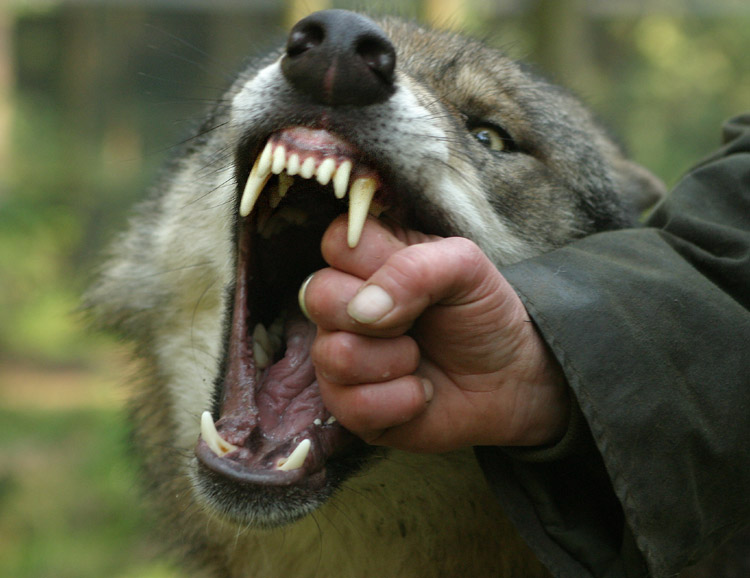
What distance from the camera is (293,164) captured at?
204 cm

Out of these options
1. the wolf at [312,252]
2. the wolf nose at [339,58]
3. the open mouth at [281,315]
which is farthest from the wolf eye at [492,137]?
the wolf nose at [339,58]

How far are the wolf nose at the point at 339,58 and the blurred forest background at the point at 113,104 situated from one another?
173 inches

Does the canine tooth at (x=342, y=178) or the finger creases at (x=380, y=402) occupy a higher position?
the canine tooth at (x=342, y=178)

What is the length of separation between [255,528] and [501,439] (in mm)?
686

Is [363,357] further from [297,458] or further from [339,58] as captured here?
[339,58]

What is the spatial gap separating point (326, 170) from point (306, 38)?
0.35 meters

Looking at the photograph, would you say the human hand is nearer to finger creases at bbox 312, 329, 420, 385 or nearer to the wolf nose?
finger creases at bbox 312, 329, 420, 385

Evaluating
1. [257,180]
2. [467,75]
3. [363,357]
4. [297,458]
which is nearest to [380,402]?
[363,357]

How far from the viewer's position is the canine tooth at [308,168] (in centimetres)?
202

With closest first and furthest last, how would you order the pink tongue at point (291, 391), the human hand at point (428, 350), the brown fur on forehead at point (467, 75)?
the human hand at point (428, 350), the pink tongue at point (291, 391), the brown fur on forehead at point (467, 75)

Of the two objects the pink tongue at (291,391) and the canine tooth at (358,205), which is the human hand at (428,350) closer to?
the canine tooth at (358,205)

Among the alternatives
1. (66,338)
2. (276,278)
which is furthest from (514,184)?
(66,338)

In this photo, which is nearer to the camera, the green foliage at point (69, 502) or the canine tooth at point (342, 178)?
the canine tooth at point (342, 178)

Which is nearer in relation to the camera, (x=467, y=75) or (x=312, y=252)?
(x=312, y=252)
